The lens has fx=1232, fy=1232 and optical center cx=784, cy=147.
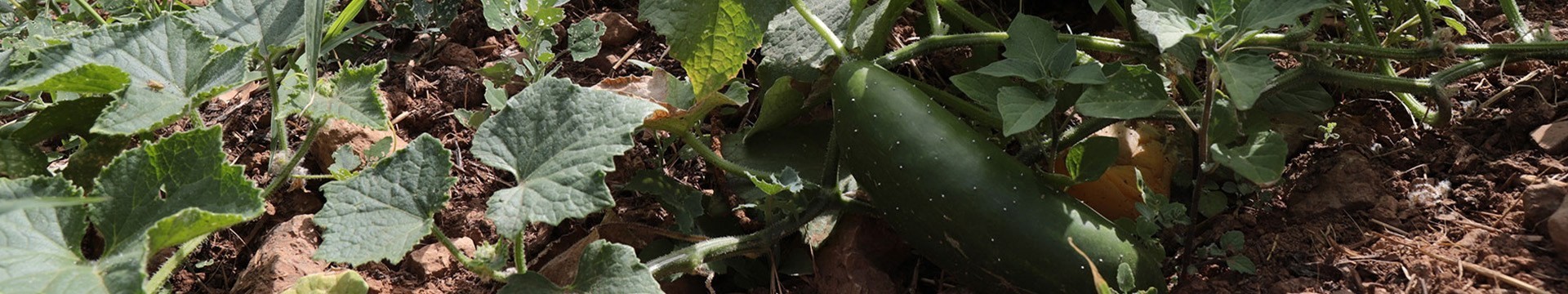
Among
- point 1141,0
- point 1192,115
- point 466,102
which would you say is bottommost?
point 466,102

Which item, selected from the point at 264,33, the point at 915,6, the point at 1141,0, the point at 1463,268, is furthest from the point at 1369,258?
the point at 264,33

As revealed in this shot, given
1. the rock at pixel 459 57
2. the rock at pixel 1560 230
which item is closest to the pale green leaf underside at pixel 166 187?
the rock at pixel 459 57

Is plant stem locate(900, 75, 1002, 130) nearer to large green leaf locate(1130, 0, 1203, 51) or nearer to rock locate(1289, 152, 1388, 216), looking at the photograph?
large green leaf locate(1130, 0, 1203, 51)

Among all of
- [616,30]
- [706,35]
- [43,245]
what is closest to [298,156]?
[43,245]

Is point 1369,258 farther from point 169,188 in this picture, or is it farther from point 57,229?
point 57,229

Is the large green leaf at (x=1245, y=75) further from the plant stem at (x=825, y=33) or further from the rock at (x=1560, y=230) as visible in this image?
the plant stem at (x=825, y=33)

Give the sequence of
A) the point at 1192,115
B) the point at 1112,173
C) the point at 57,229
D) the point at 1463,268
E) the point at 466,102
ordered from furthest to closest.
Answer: the point at 466,102 → the point at 1112,173 → the point at 1192,115 → the point at 1463,268 → the point at 57,229

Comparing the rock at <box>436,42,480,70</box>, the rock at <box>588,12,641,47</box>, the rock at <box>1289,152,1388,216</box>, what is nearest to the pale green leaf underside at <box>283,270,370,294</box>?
the rock at <box>436,42,480,70</box>
